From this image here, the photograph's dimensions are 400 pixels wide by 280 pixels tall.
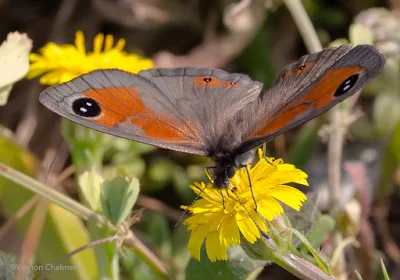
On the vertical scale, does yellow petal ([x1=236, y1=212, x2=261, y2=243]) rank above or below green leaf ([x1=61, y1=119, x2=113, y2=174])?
below

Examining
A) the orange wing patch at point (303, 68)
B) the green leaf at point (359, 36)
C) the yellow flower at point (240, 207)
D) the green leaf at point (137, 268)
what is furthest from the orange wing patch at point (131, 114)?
the green leaf at point (359, 36)

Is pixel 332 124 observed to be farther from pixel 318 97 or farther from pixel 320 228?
pixel 318 97

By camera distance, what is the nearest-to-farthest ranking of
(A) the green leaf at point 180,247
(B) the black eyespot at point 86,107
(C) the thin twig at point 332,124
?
1. (B) the black eyespot at point 86,107
2. (C) the thin twig at point 332,124
3. (A) the green leaf at point 180,247

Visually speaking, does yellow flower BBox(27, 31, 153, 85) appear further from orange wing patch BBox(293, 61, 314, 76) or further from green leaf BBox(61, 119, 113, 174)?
orange wing patch BBox(293, 61, 314, 76)

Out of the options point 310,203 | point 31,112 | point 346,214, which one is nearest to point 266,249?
point 310,203

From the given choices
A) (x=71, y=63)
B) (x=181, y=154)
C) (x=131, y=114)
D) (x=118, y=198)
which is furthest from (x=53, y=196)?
(x=181, y=154)

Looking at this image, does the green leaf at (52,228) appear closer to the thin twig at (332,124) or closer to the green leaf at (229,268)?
the green leaf at (229,268)

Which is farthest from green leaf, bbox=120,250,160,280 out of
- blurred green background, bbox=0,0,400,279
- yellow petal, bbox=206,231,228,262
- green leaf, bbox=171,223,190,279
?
yellow petal, bbox=206,231,228,262

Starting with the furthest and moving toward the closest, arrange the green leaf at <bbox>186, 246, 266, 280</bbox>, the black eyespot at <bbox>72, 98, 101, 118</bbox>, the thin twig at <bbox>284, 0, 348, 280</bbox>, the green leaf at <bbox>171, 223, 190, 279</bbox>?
1. the green leaf at <bbox>171, 223, 190, 279</bbox>
2. the thin twig at <bbox>284, 0, 348, 280</bbox>
3. the green leaf at <bbox>186, 246, 266, 280</bbox>
4. the black eyespot at <bbox>72, 98, 101, 118</bbox>
